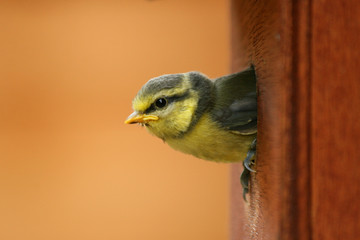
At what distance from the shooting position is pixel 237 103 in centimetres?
116

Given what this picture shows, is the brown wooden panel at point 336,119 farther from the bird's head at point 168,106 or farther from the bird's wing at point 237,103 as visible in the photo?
the bird's head at point 168,106

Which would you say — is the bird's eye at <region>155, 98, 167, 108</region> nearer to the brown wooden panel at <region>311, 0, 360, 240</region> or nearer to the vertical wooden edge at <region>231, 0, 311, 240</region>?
the vertical wooden edge at <region>231, 0, 311, 240</region>

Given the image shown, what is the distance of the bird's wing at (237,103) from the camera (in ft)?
3.60

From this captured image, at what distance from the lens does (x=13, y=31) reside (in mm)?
2615

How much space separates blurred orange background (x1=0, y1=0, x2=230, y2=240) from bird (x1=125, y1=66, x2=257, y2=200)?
131cm

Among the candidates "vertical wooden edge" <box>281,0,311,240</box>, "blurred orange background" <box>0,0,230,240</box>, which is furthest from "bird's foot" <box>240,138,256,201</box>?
"blurred orange background" <box>0,0,230,240</box>

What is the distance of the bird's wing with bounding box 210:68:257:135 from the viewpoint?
110 cm

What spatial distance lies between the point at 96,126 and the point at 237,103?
1.51 meters

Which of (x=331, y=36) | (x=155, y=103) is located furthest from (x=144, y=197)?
(x=331, y=36)

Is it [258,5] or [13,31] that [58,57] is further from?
[258,5]

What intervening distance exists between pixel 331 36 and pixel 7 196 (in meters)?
2.35

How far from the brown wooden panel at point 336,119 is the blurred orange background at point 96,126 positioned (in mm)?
1960

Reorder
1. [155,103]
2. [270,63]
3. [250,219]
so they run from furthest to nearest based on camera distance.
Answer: [155,103]
[250,219]
[270,63]

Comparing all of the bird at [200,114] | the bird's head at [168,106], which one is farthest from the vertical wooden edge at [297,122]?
the bird's head at [168,106]
